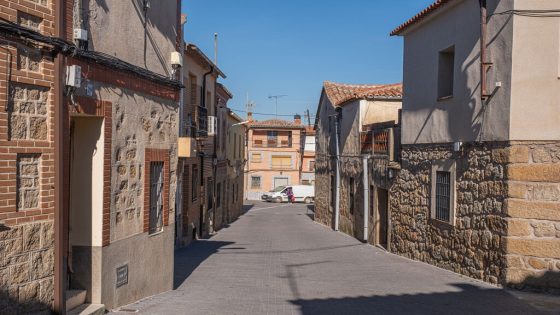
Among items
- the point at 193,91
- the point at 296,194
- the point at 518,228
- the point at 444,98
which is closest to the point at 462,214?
the point at 518,228

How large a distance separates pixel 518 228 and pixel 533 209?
38 cm

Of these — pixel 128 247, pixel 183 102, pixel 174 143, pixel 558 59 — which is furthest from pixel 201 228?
pixel 558 59

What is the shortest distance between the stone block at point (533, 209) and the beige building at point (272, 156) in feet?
153

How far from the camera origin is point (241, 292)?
30.1ft

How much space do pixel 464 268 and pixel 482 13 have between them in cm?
473

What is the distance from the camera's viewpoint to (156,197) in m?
8.77

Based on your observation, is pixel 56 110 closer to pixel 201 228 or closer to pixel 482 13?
pixel 482 13

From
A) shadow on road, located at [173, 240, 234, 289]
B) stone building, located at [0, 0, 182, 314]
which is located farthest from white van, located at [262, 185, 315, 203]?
stone building, located at [0, 0, 182, 314]

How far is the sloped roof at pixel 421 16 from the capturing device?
→ 11623mm

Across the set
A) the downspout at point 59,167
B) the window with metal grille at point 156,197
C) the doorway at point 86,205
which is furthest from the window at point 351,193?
the downspout at point 59,167

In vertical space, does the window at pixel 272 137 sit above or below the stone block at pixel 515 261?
above

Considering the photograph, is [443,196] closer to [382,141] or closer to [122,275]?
[382,141]

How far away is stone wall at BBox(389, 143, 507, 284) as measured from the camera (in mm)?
9406

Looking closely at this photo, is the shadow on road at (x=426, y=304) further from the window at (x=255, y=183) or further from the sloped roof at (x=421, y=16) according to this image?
the window at (x=255, y=183)
